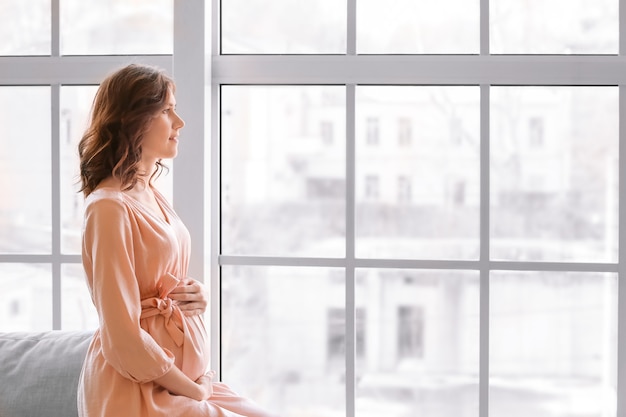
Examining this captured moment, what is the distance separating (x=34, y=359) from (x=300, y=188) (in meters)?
1.00

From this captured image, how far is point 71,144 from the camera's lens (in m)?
2.50

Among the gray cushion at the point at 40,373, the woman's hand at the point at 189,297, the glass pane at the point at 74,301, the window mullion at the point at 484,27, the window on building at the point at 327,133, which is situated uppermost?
the window mullion at the point at 484,27

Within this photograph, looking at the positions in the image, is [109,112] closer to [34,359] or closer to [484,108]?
[34,359]

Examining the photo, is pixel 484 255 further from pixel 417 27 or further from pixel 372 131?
pixel 417 27

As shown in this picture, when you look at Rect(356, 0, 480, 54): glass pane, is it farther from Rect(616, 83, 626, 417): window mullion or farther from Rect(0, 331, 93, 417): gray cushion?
Rect(0, 331, 93, 417): gray cushion

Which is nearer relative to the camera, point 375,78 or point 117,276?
point 117,276

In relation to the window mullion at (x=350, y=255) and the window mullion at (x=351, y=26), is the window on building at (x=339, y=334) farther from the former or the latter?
the window mullion at (x=351, y=26)

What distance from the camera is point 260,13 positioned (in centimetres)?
246

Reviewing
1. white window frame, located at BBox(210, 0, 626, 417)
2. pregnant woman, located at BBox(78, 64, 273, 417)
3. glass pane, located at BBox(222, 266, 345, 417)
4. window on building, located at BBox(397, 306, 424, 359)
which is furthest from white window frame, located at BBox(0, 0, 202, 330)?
window on building, located at BBox(397, 306, 424, 359)

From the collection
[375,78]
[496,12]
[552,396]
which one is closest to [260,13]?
[375,78]

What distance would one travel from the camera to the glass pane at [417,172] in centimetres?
240

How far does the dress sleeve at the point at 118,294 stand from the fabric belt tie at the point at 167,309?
0.10m

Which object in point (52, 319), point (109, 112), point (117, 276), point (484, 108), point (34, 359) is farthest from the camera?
point (52, 319)

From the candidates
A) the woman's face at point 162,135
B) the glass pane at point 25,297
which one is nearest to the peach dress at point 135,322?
the woman's face at point 162,135
